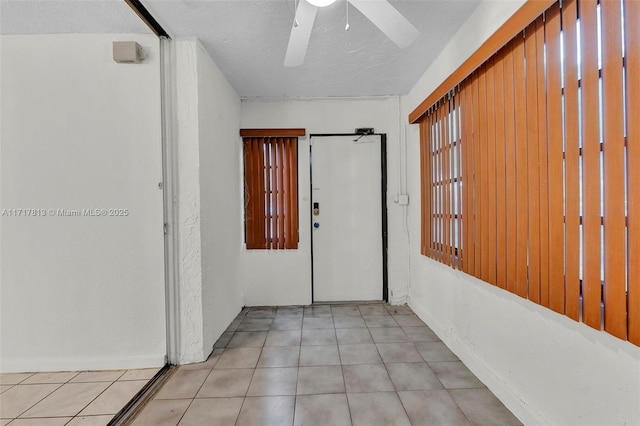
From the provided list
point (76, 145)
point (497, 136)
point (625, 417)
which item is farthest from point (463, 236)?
point (76, 145)

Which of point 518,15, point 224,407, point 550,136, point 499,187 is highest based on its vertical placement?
point 518,15

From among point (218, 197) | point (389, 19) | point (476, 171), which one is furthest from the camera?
point (218, 197)

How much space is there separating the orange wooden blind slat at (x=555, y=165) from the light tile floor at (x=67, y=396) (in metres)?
2.44

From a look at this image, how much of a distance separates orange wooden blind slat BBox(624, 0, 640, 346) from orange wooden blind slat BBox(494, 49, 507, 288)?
0.68 meters

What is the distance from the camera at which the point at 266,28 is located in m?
2.15

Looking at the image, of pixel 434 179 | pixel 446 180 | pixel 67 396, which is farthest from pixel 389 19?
pixel 67 396

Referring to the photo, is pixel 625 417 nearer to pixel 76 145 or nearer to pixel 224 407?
pixel 224 407

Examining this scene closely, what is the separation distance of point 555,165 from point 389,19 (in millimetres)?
995

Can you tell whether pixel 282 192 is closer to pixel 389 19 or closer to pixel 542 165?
pixel 389 19

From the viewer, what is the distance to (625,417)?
43.1 inches

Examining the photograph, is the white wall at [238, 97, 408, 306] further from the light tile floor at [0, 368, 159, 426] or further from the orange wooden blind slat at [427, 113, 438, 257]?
the light tile floor at [0, 368, 159, 426]

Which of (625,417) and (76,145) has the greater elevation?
(76,145)

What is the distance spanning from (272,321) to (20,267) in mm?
2078

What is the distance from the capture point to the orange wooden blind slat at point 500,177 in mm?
1707
